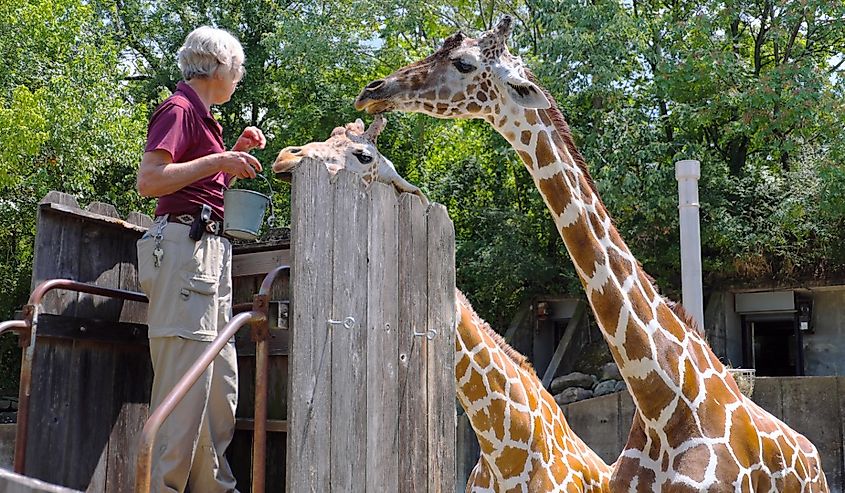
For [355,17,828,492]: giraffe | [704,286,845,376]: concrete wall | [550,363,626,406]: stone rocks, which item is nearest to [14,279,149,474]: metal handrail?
[355,17,828,492]: giraffe

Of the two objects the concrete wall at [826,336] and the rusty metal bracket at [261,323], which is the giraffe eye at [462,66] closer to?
the rusty metal bracket at [261,323]

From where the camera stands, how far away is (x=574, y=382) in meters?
16.1

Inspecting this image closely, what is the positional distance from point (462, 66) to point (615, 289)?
1.47m

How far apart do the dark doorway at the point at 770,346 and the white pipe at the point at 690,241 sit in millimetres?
9580

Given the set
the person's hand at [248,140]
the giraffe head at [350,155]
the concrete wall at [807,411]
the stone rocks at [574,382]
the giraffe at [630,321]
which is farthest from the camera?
the stone rocks at [574,382]

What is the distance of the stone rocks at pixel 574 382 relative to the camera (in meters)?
16.1

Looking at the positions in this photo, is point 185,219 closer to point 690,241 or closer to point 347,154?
point 347,154

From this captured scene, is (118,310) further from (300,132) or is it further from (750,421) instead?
(300,132)

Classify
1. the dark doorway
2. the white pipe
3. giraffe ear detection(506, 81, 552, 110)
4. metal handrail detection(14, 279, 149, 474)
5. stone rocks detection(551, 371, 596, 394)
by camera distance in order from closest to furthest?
metal handrail detection(14, 279, 149, 474) → giraffe ear detection(506, 81, 552, 110) → the white pipe → stone rocks detection(551, 371, 596, 394) → the dark doorway

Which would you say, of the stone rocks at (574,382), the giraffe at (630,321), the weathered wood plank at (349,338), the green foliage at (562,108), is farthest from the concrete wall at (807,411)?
the weathered wood plank at (349,338)

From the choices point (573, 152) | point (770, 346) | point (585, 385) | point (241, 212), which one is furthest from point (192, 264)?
point (770, 346)

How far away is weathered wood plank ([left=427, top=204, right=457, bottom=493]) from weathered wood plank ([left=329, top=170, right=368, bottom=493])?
396 millimetres

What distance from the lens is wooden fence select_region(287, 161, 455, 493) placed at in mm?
2625

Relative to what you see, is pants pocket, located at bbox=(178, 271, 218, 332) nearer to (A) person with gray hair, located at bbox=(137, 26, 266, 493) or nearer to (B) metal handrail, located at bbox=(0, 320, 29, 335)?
(A) person with gray hair, located at bbox=(137, 26, 266, 493)
